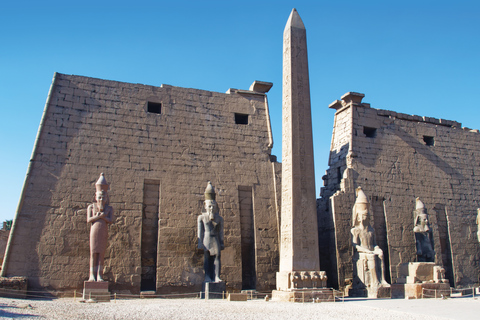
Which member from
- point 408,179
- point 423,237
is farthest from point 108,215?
point 408,179

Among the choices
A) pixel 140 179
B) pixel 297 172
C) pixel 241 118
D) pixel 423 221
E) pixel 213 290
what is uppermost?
pixel 241 118

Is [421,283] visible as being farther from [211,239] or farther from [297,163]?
[211,239]

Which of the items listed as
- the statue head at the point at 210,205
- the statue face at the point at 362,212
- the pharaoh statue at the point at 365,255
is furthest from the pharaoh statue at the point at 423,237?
the statue head at the point at 210,205

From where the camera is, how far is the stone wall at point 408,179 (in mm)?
11961

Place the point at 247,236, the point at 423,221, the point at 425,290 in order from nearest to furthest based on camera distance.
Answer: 1. the point at 425,290
2. the point at 247,236
3. the point at 423,221

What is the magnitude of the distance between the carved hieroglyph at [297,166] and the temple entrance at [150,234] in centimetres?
303

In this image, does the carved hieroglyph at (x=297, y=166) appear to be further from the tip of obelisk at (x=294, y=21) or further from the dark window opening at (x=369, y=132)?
the dark window opening at (x=369, y=132)

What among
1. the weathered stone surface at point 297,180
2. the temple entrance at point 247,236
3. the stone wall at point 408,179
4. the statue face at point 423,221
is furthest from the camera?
the stone wall at point 408,179

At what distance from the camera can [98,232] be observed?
833 cm

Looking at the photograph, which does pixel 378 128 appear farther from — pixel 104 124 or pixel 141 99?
pixel 104 124

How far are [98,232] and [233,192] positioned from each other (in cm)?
351

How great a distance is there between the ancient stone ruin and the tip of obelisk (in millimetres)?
24

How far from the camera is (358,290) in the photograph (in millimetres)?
10156

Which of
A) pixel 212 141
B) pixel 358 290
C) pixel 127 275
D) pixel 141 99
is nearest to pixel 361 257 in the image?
pixel 358 290
